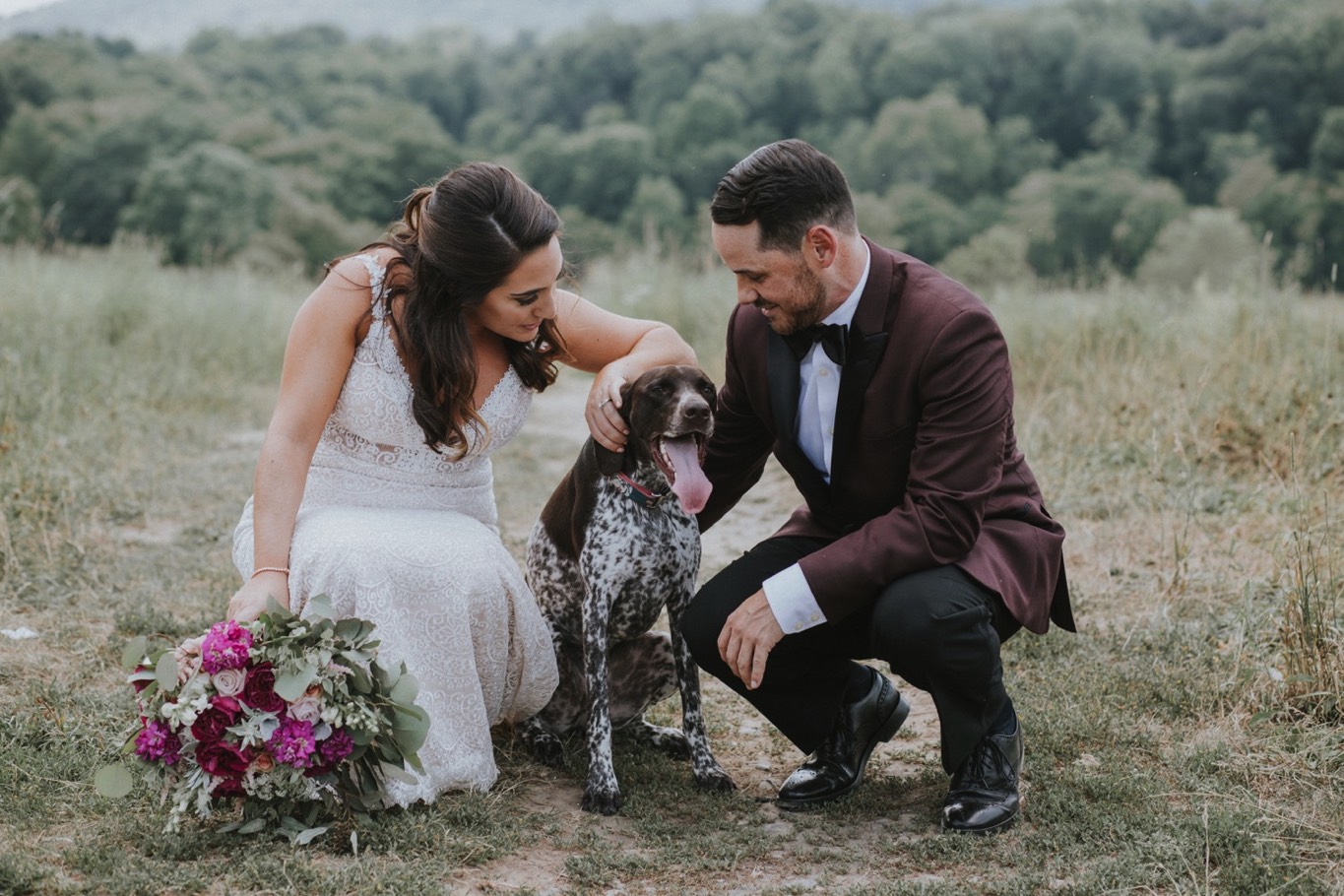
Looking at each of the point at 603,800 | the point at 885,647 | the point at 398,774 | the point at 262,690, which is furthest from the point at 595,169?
the point at 262,690

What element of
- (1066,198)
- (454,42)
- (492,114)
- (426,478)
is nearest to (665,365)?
(426,478)

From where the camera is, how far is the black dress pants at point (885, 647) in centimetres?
307

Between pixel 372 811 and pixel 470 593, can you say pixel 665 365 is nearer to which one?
pixel 470 593

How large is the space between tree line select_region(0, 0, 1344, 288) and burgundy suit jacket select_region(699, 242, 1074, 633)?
16.5 meters

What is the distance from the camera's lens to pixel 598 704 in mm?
3480

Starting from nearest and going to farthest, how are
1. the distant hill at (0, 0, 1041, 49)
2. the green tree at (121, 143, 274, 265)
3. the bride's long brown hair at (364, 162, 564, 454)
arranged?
1. the bride's long brown hair at (364, 162, 564, 454)
2. the green tree at (121, 143, 274, 265)
3. the distant hill at (0, 0, 1041, 49)

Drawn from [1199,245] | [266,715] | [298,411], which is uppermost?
[298,411]

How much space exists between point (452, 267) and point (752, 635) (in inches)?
50.1

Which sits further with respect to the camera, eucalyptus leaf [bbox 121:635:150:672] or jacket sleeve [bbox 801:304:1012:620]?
jacket sleeve [bbox 801:304:1012:620]

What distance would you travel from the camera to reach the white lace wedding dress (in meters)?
3.17

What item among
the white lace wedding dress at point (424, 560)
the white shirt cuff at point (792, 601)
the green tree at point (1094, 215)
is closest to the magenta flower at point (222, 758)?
the white lace wedding dress at point (424, 560)

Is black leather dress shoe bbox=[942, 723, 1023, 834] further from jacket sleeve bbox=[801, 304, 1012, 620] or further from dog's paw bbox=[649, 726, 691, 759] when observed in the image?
dog's paw bbox=[649, 726, 691, 759]

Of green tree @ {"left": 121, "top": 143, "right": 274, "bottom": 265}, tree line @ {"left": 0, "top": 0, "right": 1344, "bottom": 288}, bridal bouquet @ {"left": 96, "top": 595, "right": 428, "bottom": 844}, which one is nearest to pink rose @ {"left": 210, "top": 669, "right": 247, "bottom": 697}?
bridal bouquet @ {"left": 96, "top": 595, "right": 428, "bottom": 844}

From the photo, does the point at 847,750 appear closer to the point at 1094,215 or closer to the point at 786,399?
the point at 786,399
